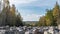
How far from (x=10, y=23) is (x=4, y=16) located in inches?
83.9

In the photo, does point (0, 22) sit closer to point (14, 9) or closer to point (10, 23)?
point (10, 23)

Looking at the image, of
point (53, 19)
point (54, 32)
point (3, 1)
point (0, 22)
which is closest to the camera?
point (54, 32)

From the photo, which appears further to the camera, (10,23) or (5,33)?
(10,23)

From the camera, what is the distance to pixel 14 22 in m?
48.4

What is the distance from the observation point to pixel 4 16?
159 ft

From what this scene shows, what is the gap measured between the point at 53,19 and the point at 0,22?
11.3 meters

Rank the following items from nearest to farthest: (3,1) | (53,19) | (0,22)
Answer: (0,22)
(53,19)
(3,1)

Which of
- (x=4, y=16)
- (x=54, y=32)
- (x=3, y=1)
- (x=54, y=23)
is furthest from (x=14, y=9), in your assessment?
(x=54, y=32)

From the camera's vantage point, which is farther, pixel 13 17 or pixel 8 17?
pixel 13 17

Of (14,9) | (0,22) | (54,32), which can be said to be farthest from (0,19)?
(54,32)

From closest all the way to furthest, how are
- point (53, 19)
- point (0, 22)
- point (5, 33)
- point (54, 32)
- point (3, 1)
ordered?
1. point (5, 33)
2. point (54, 32)
3. point (0, 22)
4. point (53, 19)
5. point (3, 1)

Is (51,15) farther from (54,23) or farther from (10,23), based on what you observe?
(10,23)

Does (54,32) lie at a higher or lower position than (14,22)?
higher

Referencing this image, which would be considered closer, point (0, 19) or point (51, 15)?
point (0, 19)
